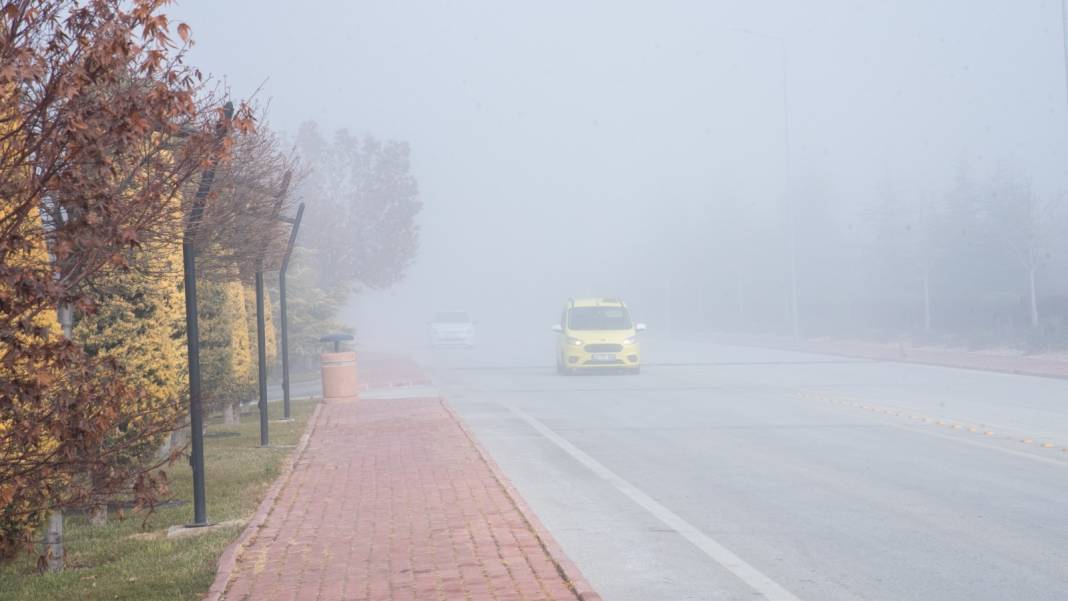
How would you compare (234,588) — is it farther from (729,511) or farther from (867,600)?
(729,511)

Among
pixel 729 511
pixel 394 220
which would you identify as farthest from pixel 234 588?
pixel 394 220

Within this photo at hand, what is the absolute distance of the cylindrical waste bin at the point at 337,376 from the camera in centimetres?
2459

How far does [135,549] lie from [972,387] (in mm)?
18150

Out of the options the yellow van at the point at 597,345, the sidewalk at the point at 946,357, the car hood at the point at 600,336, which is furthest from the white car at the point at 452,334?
the car hood at the point at 600,336

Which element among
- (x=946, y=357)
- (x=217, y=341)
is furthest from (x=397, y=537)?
(x=946, y=357)

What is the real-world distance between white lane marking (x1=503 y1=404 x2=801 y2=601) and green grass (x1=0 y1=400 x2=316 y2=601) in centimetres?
331

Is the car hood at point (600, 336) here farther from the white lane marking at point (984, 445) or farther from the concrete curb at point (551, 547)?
the concrete curb at point (551, 547)

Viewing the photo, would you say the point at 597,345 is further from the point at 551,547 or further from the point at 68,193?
the point at 68,193

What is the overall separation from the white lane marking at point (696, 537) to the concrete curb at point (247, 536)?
3127 millimetres

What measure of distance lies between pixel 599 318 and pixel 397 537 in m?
24.6

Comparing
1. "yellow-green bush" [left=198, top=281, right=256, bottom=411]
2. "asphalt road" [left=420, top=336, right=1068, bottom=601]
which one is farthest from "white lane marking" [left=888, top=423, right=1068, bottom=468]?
"yellow-green bush" [left=198, top=281, right=256, bottom=411]

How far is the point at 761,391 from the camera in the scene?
24.1 m

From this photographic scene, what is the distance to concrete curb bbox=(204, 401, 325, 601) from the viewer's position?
698cm

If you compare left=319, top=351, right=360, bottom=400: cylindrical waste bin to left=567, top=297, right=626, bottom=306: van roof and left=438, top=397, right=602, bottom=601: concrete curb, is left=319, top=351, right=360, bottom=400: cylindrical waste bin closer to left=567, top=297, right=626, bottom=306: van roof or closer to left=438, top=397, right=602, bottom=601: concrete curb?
left=567, top=297, right=626, bottom=306: van roof
